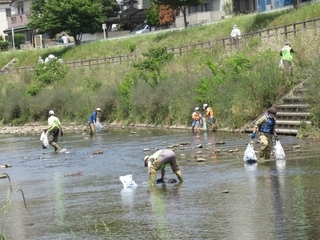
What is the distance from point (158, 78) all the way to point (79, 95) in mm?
8967

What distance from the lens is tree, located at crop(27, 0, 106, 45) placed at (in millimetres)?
75125

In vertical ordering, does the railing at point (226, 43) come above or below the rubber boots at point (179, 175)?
above

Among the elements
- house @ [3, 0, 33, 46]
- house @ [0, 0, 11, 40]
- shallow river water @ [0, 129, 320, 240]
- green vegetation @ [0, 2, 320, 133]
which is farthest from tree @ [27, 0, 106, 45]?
shallow river water @ [0, 129, 320, 240]

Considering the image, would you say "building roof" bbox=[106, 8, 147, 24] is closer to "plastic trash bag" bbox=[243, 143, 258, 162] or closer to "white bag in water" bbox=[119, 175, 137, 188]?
"plastic trash bag" bbox=[243, 143, 258, 162]

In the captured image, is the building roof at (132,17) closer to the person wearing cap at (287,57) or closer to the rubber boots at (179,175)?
the person wearing cap at (287,57)

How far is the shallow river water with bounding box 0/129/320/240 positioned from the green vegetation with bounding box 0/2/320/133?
4.57 meters

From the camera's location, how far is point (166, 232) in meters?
15.5

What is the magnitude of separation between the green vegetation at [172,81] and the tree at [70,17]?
7.84 ft

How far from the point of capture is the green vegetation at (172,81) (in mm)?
35812

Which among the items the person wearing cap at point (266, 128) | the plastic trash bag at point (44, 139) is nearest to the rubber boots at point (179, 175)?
the person wearing cap at point (266, 128)

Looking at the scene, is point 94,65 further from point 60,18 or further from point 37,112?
point 60,18

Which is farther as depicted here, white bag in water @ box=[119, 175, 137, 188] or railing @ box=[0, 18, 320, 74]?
railing @ box=[0, 18, 320, 74]

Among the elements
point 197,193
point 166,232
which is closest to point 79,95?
point 197,193

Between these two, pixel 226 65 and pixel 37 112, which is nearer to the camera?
pixel 226 65
